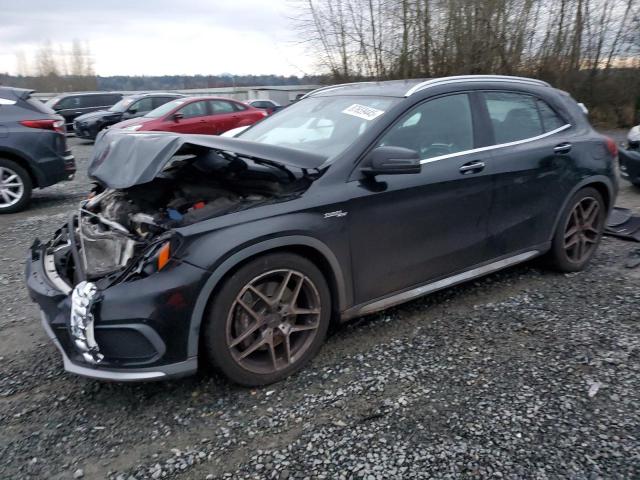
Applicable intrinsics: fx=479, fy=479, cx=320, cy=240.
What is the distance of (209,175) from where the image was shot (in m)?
3.14

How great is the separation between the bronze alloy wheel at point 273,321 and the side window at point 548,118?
260 cm

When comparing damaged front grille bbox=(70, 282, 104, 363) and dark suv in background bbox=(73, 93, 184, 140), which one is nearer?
damaged front grille bbox=(70, 282, 104, 363)

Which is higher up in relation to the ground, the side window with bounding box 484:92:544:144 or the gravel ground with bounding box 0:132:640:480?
the side window with bounding box 484:92:544:144

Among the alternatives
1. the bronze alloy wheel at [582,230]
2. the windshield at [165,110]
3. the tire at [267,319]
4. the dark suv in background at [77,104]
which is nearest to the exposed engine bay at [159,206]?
the tire at [267,319]

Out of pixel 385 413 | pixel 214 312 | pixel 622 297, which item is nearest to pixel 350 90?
pixel 214 312

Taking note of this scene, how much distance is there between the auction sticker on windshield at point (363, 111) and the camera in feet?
10.6

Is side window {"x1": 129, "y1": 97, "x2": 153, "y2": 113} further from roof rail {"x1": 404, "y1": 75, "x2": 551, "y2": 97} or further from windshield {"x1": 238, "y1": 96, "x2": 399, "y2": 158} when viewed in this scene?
roof rail {"x1": 404, "y1": 75, "x2": 551, "y2": 97}

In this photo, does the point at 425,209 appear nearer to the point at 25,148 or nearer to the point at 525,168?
the point at 525,168

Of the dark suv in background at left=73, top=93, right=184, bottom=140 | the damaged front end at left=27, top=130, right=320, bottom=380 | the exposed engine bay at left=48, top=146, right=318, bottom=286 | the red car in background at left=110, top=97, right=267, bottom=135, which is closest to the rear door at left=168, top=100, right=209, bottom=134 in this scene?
Result: the red car in background at left=110, top=97, right=267, bottom=135

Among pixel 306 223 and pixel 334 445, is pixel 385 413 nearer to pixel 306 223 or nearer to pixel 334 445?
pixel 334 445

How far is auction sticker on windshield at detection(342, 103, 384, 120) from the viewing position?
323cm

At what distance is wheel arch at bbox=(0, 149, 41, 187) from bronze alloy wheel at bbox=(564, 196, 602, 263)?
6.99 meters

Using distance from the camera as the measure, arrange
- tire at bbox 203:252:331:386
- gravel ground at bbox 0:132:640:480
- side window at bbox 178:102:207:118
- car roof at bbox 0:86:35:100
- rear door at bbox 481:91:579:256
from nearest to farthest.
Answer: gravel ground at bbox 0:132:640:480 < tire at bbox 203:252:331:386 < rear door at bbox 481:91:579:256 < car roof at bbox 0:86:35:100 < side window at bbox 178:102:207:118

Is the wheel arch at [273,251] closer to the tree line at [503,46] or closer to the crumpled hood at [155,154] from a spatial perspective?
the crumpled hood at [155,154]
